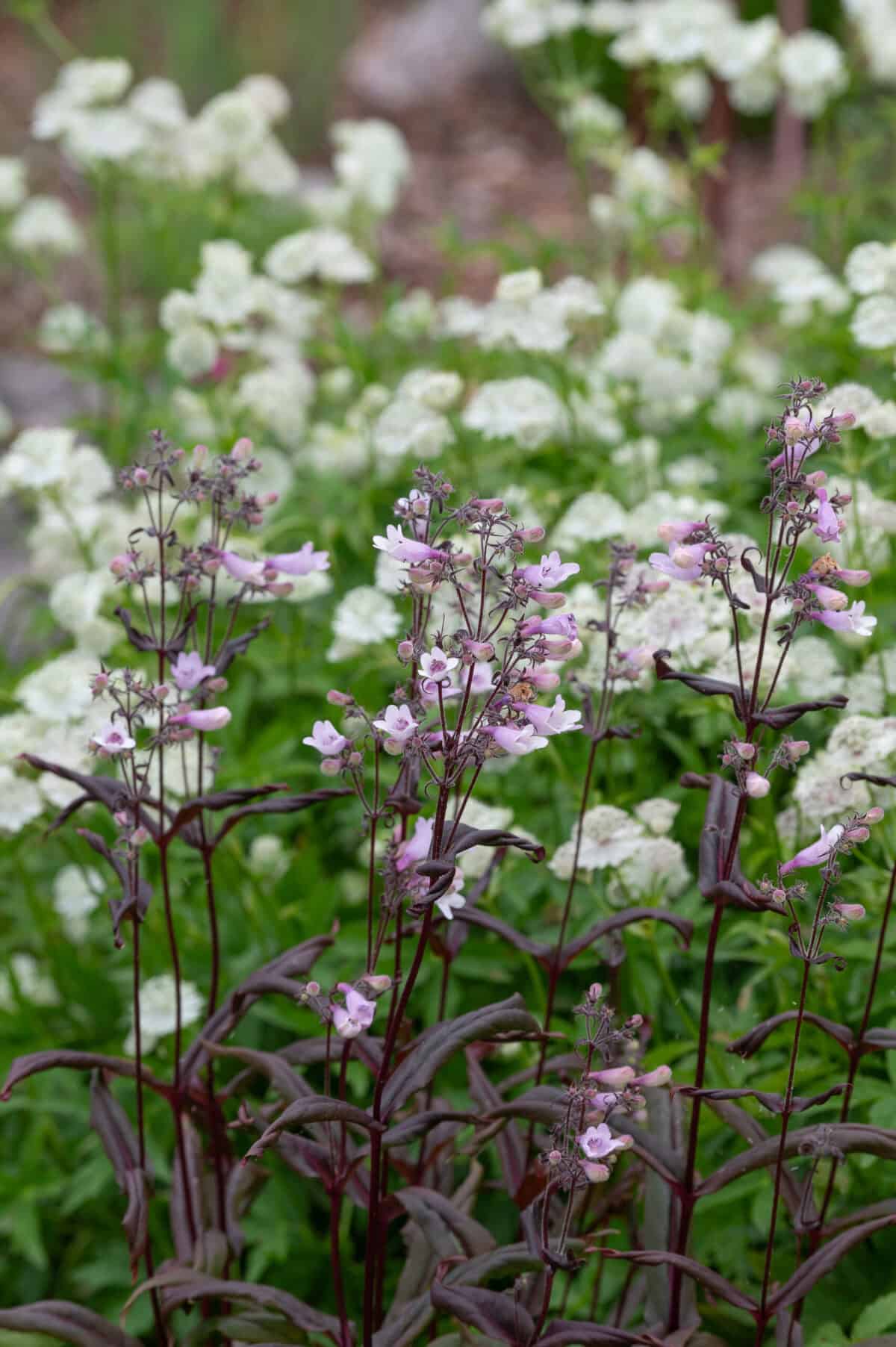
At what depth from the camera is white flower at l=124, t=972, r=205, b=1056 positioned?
8.04 feet

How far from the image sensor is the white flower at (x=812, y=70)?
12.9ft

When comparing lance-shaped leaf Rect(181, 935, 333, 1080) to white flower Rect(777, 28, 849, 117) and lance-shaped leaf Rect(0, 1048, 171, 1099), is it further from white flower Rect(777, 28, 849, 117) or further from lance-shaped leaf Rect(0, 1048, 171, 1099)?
white flower Rect(777, 28, 849, 117)

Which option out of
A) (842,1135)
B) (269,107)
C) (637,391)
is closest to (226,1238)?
(842,1135)

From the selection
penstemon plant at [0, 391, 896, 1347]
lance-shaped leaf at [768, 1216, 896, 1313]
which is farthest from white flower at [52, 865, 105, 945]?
lance-shaped leaf at [768, 1216, 896, 1313]

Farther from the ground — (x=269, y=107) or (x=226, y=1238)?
(x=269, y=107)

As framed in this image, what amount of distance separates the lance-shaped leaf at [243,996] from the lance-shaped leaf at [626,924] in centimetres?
34

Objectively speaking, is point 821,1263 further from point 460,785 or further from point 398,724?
point 398,724

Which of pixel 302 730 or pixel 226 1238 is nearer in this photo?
pixel 226 1238

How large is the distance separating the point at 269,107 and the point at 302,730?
226 centimetres

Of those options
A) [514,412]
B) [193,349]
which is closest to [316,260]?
[193,349]

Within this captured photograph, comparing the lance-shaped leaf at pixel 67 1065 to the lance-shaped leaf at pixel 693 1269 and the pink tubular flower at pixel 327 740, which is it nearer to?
the pink tubular flower at pixel 327 740

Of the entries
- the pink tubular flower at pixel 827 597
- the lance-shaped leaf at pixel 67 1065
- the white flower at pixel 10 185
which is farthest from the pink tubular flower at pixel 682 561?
the white flower at pixel 10 185

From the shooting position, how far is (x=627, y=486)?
328cm

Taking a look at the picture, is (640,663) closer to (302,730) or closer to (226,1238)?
(226,1238)
